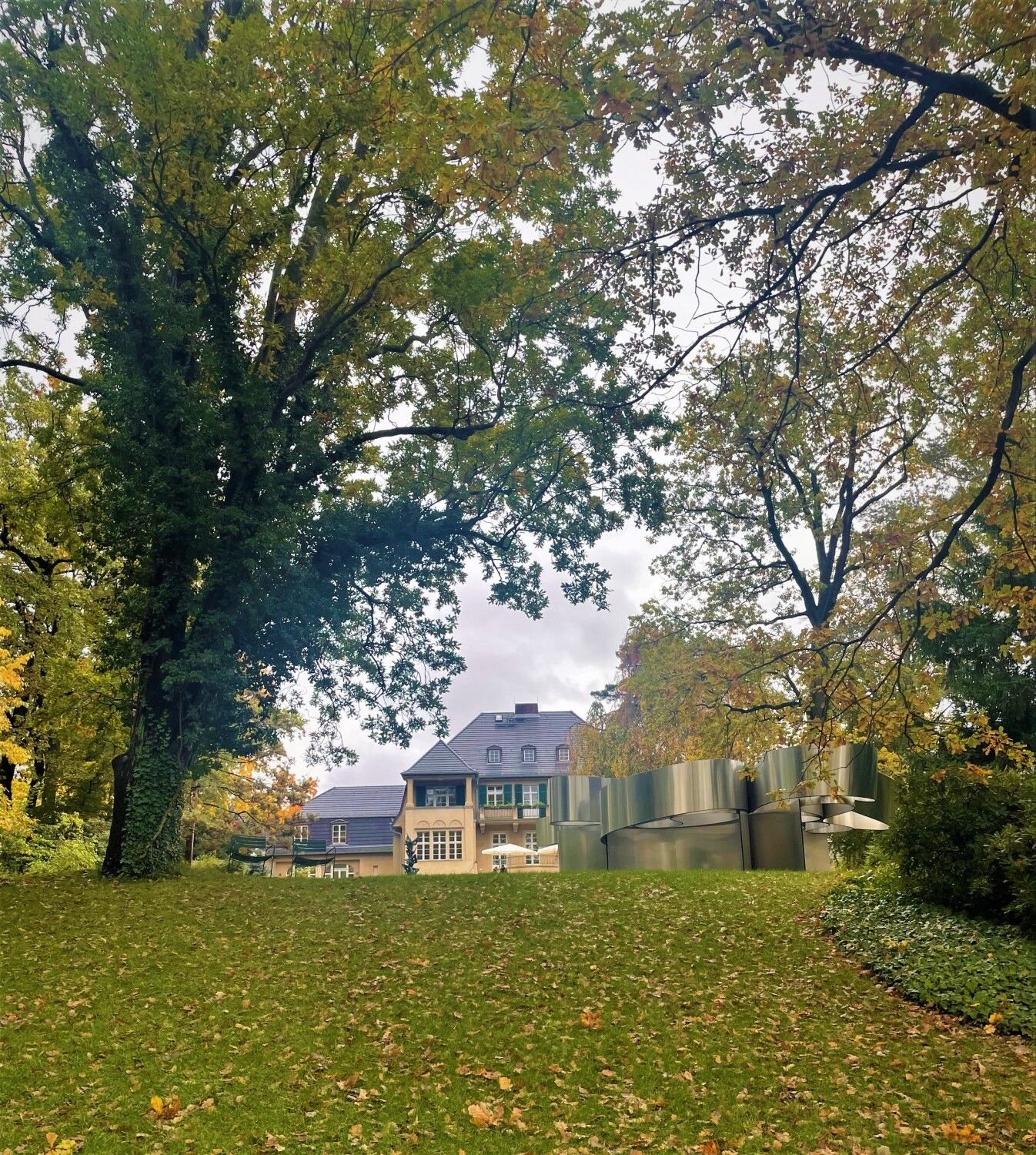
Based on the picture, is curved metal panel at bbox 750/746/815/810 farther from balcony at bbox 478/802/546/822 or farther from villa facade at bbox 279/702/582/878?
balcony at bbox 478/802/546/822

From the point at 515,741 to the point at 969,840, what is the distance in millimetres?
44491

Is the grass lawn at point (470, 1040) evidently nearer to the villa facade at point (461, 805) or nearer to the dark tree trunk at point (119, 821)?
the dark tree trunk at point (119, 821)

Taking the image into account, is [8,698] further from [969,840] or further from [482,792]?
[482,792]

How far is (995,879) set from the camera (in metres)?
10.6

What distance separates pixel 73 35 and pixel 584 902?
55.8 feet

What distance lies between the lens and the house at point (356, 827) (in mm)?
54844

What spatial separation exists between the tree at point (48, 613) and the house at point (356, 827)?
2983 centimetres

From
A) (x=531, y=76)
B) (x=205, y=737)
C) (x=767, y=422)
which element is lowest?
(x=205, y=737)

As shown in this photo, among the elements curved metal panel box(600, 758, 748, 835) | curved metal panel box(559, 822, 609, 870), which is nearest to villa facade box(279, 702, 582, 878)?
curved metal panel box(559, 822, 609, 870)

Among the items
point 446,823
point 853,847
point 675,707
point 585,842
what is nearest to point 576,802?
point 585,842

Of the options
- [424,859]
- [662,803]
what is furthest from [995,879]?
[424,859]

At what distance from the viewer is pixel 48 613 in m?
22.3

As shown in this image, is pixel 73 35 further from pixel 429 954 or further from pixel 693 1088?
pixel 693 1088

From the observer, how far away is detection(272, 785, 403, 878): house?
5484 centimetres
